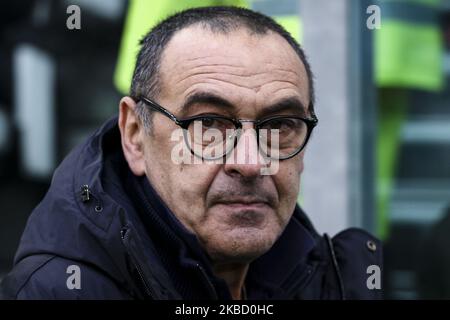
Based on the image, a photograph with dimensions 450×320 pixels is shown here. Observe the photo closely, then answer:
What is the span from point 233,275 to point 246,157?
386mm

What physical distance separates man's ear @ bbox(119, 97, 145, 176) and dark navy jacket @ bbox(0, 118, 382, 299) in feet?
0.12

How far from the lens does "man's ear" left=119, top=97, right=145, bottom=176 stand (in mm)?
2141

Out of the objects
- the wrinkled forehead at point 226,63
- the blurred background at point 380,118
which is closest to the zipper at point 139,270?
the wrinkled forehead at point 226,63

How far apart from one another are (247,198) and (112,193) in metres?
0.32

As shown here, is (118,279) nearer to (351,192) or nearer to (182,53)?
(182,53)

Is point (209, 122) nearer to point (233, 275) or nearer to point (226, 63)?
point (226, 63)

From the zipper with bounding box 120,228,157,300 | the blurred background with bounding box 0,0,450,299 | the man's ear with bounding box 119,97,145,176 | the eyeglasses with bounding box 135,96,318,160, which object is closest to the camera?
the zipper with bounding box 120,228,157,300

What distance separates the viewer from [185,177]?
2.02m

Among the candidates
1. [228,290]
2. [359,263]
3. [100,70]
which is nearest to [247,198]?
[228,290]

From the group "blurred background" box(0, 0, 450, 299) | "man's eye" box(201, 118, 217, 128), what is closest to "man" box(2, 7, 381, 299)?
"man's eye" box(201, 118, 217, 128)

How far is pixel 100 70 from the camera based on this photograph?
169 inches

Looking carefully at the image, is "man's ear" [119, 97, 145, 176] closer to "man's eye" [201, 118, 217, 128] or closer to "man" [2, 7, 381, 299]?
"man" [2, 7, 381, 299]
